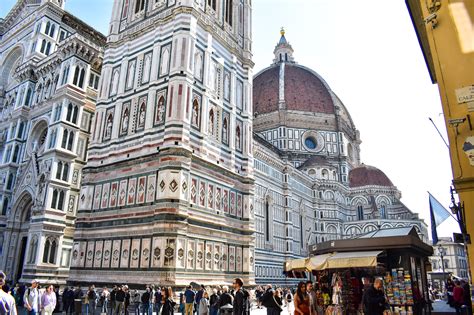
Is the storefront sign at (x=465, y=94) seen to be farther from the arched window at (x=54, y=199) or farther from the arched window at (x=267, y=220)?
the arched window at (x=267, y=220)

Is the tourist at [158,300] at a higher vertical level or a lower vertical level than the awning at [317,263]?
lower

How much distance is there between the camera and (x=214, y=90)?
2222 centimetres

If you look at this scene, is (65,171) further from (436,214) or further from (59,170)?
(436,214)

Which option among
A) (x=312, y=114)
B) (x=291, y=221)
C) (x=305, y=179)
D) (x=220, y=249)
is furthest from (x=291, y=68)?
(x=220, y=249)

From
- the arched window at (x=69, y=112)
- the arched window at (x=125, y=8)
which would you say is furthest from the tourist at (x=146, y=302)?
the arched window at (x=125, y=8)

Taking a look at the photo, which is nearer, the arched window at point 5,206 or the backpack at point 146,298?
the backpack at point 146,298

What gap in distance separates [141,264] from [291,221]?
3687 centimetres

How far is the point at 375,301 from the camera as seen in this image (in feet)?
25.8

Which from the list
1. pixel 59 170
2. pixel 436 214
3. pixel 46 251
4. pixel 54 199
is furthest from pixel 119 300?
pixel 59 170

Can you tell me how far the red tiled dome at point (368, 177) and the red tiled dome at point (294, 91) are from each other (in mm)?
13615

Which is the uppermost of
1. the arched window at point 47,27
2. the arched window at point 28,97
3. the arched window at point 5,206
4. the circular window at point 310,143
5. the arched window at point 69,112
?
the circular window at point 310,143

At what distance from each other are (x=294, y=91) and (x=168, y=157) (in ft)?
199

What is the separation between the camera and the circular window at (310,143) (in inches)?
2691

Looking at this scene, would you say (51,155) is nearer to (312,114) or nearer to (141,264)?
(141,264)
